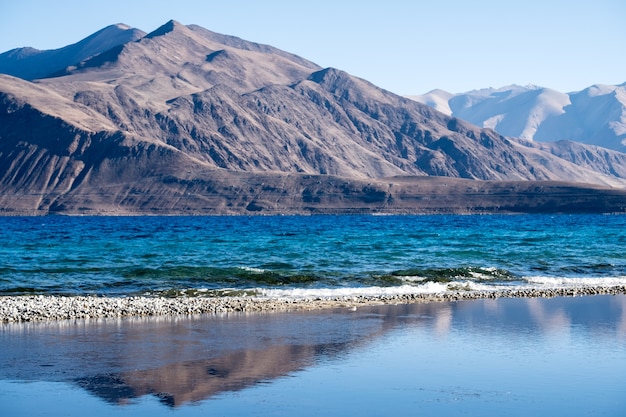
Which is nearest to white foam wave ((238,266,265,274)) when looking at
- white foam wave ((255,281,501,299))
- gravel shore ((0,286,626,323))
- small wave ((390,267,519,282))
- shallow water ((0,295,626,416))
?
small wave ((390,267,519,282))

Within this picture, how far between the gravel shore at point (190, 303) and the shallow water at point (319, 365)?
1192 millimetres

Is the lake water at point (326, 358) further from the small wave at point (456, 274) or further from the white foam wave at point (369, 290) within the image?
the small wave at point (456, 274)

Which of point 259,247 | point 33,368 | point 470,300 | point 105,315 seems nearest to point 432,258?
point 259,247

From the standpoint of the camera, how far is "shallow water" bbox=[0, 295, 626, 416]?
1427 centimetres

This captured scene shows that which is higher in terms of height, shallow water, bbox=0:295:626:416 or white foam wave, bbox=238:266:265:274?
shallow water, bbox=0:295:626:416

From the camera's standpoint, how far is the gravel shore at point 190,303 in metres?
24.3

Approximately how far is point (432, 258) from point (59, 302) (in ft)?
96.7

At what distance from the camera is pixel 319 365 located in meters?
17.5

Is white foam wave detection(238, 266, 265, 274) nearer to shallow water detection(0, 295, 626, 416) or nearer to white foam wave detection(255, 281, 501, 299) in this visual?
white foam wave detection(255, 281, 501, 299)

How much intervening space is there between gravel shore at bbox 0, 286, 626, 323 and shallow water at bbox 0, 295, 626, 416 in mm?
1192

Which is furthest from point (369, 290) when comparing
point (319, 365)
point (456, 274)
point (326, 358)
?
point (319, 365)

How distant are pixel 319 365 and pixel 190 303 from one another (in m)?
10.5

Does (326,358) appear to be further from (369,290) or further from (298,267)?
(298,267)

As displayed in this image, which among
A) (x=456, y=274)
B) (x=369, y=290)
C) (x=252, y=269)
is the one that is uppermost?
(x=456, y=274)
